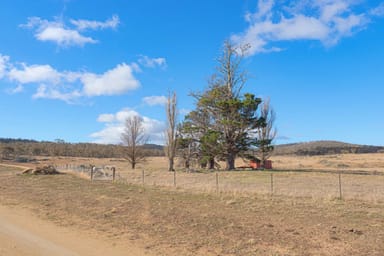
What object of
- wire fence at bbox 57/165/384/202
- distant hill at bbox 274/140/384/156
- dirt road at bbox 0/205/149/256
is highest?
distant hill at bbox 274/140/384/156

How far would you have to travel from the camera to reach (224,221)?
10211 mm

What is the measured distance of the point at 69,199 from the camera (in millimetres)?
15383

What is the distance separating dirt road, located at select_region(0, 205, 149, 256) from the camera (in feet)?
23.2

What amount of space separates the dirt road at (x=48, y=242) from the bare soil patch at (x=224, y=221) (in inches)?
16.6

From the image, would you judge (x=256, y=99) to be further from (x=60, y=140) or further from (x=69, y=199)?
(x=60, y=140)

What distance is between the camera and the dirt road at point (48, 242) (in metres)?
7.08

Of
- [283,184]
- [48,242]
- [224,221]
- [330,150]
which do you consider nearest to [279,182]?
[283,184]

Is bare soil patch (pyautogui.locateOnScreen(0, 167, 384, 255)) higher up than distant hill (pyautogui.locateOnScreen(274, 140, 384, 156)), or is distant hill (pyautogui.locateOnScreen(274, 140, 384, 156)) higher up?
distant hill (pyautogui.locateOnScreen(274, 140, 384, 156))

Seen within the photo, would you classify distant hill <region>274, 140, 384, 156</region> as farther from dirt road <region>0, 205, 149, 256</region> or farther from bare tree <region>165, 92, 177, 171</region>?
dirt road <region>0, 205, 149, 256</region>

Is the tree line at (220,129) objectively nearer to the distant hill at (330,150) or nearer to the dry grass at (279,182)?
the dry grass at (279,182)

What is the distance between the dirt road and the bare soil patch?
42 centimetres

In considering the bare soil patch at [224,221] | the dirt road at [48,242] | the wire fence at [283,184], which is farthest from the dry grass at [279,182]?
the dirt road at [48,242]

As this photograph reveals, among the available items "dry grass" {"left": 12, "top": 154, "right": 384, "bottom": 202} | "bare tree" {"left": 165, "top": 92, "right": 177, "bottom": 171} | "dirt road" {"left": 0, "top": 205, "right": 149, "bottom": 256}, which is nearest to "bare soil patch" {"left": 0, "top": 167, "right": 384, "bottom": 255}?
"dirt road" {"left": 0, "top": 205, "right": 149, "bottom": 256}

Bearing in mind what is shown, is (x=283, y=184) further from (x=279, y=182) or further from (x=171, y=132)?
(x=171, y=132)
